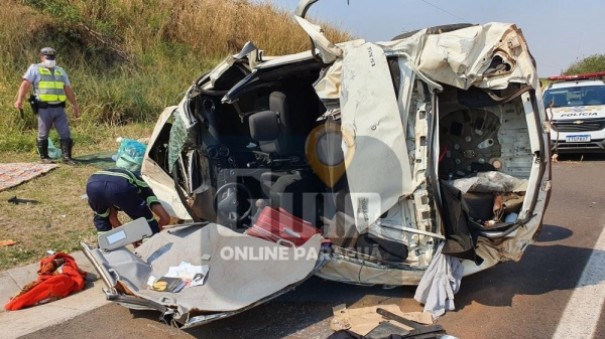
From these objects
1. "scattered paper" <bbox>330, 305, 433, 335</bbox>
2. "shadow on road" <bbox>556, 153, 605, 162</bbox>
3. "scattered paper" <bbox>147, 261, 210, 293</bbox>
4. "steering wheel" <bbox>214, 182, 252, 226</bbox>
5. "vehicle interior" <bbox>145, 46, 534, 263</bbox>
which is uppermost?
"vehicle interior" <bbox>145, 46, 534, 263</bbox>

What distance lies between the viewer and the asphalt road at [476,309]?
3336 millimetres

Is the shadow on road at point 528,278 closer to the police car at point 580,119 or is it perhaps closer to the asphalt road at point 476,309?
the asphalt road at point 476,309

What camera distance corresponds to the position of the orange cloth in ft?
12.6

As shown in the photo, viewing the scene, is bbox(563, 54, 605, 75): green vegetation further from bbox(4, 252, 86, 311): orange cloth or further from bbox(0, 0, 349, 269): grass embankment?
bbox(4, 252, 86, 311): orange cloth

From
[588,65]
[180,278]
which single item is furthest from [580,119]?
[588,65]

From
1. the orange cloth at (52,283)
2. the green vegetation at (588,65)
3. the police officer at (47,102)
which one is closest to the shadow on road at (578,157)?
the police officer at (47,102)

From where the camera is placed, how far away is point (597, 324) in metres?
3.31

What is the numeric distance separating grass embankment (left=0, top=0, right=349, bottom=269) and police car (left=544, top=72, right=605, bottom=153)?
773cm

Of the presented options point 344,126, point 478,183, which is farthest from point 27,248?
point 478,183

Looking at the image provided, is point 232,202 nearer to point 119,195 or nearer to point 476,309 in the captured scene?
point 119,195

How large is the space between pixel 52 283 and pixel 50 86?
15.0ft

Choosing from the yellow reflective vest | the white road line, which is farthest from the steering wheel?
the yellow reflective vest

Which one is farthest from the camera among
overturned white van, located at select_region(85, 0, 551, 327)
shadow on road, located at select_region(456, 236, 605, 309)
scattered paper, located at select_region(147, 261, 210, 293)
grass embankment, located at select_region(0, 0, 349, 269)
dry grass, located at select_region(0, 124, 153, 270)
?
grass embankment, located at select_region(0, 0, 349, 269)

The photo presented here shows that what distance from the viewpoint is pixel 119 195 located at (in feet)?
14.4
